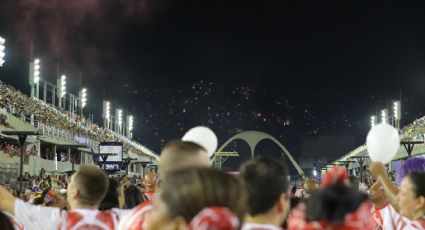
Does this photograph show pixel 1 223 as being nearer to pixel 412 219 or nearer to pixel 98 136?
pixel 412 219

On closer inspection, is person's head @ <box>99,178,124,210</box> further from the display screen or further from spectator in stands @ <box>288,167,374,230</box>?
the display screen

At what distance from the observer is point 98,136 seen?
61875mm

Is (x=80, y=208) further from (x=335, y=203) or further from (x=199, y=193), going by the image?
(x=199, y=193)

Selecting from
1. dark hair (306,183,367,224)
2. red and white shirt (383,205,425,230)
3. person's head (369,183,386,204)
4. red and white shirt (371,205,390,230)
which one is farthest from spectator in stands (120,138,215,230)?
person's head (369,183,386,204)

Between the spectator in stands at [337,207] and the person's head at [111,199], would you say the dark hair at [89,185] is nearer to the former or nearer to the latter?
the person's head at [111,199]

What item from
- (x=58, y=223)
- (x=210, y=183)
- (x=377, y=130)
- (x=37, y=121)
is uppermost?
(x=37, y=121)

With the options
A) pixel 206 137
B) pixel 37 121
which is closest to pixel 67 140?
pixel 37 121

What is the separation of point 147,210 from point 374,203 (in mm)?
4159

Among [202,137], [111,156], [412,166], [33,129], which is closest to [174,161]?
[412,166]

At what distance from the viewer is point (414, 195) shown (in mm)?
5078

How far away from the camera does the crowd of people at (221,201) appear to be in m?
2.43

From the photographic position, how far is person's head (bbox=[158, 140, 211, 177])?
390cm

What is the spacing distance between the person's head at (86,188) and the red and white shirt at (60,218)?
8 cm

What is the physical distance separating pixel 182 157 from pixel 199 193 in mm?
1507
